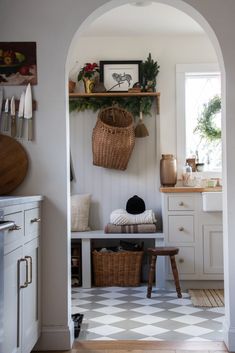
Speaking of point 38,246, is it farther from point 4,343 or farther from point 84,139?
point 84,139

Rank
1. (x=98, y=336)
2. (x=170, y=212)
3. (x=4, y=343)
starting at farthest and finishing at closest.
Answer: (x=170, y=212) → (x=98, y=336) → (x=4, y=343)

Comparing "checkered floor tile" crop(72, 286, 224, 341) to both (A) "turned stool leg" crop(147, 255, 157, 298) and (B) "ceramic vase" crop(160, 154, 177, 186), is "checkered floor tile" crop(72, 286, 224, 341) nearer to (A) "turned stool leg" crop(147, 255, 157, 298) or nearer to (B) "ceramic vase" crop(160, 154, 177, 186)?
(A) "turned stool leg" crop(147, 255, 157, 298)

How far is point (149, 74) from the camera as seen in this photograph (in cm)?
466

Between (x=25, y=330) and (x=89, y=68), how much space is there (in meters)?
3.07

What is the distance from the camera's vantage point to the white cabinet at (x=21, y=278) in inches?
76.7

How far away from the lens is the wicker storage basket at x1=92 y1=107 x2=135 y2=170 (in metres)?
4.40

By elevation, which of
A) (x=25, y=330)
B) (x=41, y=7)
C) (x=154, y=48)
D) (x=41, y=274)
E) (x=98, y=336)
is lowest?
(x=98, y=336)

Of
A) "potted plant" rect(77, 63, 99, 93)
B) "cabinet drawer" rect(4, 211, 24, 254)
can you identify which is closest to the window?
"potted plant" rect(77, 63, 99, 93)

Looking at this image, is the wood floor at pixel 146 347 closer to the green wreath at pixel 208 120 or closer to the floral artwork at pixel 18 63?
the floral artwork at pixel 18 63

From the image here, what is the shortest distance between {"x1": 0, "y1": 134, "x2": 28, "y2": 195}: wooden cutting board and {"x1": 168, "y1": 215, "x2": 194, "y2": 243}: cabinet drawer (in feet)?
6.36

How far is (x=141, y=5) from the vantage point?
12.9 ft

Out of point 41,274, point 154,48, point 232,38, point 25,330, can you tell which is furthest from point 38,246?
point 154,48

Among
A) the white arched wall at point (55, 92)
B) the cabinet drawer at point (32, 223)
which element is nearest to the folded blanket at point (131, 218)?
the white arched wall at point (55, 92)

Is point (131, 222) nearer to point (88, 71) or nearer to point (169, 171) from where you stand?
point (169, 171)
